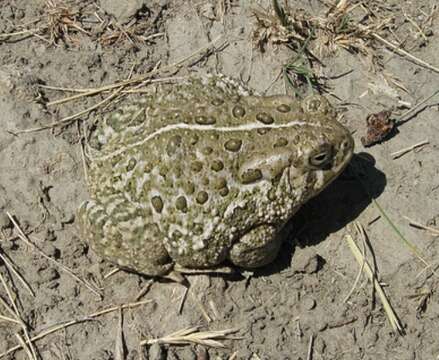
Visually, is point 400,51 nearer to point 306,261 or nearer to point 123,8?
point 306,261

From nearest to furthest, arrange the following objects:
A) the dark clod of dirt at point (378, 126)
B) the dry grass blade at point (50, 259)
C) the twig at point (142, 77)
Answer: the dry grass blade at point (50, 259), the dark clod of dirt at point (378, 126), the twig at point (142, 77)

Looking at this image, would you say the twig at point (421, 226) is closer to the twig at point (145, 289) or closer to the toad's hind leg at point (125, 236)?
the toad's hind leg at point (125, 236)

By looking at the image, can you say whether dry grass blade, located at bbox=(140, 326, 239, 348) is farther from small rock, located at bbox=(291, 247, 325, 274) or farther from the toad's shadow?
small rock, located at bbox=(291, 247, 325, 274)

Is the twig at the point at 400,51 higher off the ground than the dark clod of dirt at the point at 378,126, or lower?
higher

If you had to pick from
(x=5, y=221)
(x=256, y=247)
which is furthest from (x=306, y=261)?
(x=5, y=221)

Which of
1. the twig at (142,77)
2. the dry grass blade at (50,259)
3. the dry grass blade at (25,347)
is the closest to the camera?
the dry grass blade at (25,347)

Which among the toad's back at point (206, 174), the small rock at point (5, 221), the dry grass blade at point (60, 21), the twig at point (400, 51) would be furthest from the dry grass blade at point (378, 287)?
the dry grass blade at point (60, 21)
